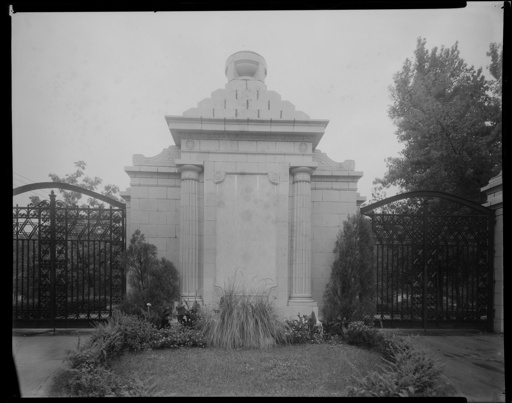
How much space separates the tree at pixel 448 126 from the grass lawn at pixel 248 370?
8336 mm

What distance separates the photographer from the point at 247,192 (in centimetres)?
685

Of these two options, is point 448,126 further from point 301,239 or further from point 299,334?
point 299,334

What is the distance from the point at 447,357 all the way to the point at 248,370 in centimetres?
369

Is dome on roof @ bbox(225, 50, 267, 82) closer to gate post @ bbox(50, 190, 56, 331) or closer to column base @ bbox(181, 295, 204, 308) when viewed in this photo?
column base @ bbox(181, 295, 204, 308)

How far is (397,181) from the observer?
14203 mm

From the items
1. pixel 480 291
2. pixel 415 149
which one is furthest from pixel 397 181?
pixel 480 291

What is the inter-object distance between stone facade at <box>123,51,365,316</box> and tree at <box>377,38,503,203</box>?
666 cm

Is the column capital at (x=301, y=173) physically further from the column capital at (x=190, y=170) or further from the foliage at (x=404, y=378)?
the foliage at (x=404, y=378)

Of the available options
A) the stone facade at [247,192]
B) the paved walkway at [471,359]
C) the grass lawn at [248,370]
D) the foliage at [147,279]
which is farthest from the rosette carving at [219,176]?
the paved walkway at [471,359]

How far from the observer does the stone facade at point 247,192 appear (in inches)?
265

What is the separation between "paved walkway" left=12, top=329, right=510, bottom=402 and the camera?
4.50 meters

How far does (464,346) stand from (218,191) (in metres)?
5.80

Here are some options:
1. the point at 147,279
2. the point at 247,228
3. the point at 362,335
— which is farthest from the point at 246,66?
the point at 362,335
